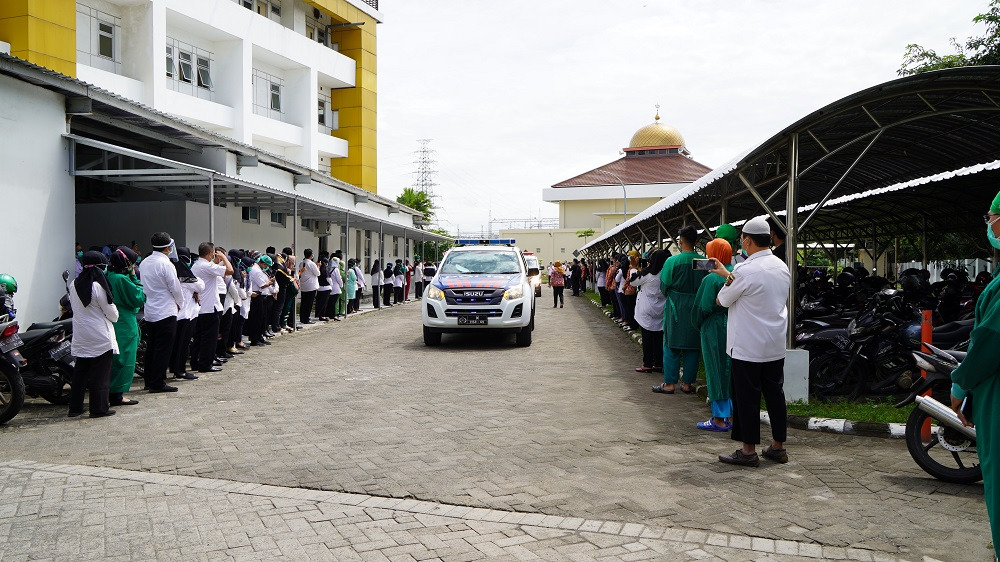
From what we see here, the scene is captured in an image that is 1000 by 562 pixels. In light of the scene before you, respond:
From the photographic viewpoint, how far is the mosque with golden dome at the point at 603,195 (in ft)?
252

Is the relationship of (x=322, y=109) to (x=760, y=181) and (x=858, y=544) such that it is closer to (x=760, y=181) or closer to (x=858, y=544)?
(x=760, y=181)

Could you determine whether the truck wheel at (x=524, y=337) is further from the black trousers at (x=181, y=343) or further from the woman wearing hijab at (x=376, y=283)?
the woman wearing hijab at (x=376, y=283)

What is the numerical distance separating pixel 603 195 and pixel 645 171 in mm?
5864

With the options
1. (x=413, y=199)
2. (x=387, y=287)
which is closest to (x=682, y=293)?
(x=387, y=287)

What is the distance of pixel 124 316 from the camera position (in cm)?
838

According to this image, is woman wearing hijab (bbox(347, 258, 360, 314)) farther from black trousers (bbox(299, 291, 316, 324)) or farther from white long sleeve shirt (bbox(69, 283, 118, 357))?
white long sleeve shirt (bbox(69, 283, 118, 357))

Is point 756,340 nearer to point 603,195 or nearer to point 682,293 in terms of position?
point 682,293

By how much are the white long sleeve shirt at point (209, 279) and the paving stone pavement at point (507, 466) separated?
131cm

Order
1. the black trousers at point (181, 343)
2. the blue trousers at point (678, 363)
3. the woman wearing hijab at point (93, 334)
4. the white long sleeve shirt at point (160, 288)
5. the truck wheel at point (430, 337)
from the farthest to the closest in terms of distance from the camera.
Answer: the truck wheel at point (430, 337)
the black trousers at point (181, 343)
the white long sleeve shirt at point (160, 288)
the blue trousers at point (678, 363)
the woman wearing hijab at point (93, 334)

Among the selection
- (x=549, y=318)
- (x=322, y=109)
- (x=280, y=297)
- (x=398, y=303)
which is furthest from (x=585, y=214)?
(x=280, y=297)

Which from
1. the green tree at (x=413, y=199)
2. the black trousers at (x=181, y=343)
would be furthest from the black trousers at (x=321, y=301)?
the green tree at (x=413, y=199)

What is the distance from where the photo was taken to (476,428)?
24.1ft

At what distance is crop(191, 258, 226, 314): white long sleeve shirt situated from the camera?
11.0m

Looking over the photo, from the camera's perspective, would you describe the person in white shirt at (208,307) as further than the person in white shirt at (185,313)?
Yes
